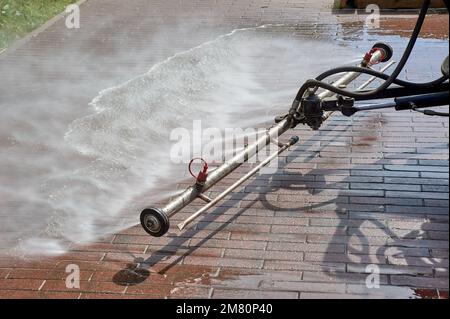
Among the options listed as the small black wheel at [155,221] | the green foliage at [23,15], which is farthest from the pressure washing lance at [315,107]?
the green foliage at [23,15]

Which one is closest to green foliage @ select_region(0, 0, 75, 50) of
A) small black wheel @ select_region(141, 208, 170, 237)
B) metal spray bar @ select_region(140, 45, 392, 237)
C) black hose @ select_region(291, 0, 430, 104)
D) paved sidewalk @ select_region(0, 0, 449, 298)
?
paved sidewalk @ select_region(0, 0, 449, 298)

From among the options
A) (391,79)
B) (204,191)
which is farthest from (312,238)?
(391,79)

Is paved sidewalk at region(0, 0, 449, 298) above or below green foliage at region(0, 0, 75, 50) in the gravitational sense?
below

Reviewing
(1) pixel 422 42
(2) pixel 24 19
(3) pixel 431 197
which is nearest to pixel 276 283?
(3) pixel 431 197

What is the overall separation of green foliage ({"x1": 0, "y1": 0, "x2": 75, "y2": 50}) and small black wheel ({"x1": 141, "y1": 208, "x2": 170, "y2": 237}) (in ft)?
22.8

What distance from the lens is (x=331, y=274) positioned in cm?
393

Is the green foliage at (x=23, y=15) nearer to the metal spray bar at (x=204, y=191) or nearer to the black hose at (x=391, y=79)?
the metal spray bar at (x=204, y=191)

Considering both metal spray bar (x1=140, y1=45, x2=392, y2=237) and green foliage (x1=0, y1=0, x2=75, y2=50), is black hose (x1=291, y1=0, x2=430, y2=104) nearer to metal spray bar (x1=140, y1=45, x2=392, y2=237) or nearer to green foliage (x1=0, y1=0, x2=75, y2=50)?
metal spray bar (x1=140, y1=45, x2=392, y2=237)

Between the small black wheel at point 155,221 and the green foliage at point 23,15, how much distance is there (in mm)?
6938

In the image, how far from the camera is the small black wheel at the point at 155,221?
12.6 ft

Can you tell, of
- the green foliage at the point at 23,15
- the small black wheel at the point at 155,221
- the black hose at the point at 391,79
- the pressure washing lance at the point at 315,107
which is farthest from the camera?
the green foliage at the point at 23,15

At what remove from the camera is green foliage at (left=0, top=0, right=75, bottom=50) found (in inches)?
408

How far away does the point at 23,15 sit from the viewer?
433 inches
